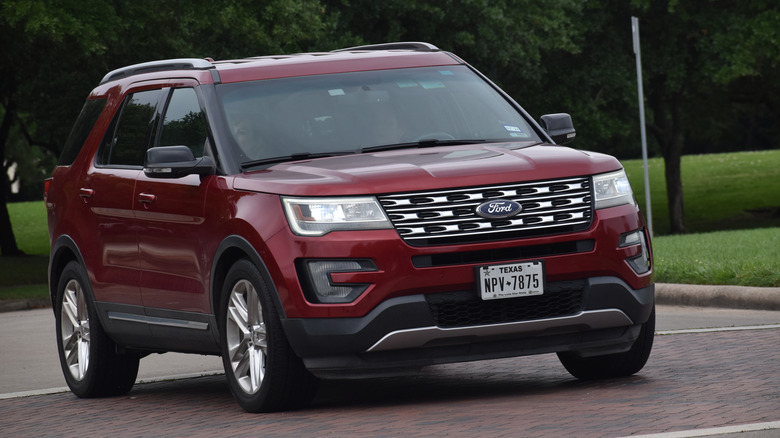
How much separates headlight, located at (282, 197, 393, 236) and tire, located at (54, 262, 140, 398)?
Answer: 105 inches

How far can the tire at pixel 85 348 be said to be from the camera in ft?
30.2

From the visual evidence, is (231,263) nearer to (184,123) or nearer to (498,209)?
(184,123)

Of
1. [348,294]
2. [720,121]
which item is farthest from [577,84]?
[348,294]

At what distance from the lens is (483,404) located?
731 cm

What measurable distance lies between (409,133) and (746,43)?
25.7 metres

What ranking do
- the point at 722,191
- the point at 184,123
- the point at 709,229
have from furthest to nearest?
1. the point at 722,191
2. the point at 709,229
3. the point at 184,123

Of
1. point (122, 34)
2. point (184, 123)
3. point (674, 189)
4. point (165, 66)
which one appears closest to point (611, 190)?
point (184, 123)

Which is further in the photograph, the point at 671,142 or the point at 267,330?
the point at 671,142

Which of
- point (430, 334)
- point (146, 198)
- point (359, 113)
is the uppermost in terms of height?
point (359, 113)

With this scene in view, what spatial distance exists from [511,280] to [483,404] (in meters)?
0.70

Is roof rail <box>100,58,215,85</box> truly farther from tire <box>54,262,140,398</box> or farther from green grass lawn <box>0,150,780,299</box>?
green grass lawn <box>0,150,780,299</box>

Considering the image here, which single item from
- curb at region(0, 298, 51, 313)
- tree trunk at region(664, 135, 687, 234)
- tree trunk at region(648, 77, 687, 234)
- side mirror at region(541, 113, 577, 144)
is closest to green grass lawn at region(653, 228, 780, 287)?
side mirror at region(541, 113, 577, 144)

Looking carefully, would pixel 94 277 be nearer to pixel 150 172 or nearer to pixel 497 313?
pixel 150 172

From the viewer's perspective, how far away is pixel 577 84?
117 feet
